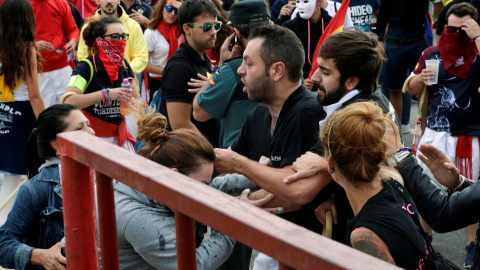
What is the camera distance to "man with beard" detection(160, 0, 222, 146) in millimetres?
4750

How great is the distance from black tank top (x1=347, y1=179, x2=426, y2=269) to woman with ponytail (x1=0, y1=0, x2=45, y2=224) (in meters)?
3.87

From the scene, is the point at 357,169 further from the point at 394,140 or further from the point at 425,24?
the point at 425,24

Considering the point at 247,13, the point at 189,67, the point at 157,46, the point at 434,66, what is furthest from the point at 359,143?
the point at 157,46

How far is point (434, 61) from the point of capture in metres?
5.17

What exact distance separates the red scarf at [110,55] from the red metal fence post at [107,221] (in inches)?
142

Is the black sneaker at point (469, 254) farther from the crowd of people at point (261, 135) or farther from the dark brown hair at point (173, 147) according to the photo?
the dark brown hair at point (173, 147)

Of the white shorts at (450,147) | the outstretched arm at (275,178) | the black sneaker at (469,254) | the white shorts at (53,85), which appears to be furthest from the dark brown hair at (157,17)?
the outstretched arm at (275,178)

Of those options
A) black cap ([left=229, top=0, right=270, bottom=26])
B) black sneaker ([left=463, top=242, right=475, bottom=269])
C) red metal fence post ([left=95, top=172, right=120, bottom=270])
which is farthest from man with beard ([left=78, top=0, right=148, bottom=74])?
red metal fence post ([left=95, top=172, right=120, bottom=270])

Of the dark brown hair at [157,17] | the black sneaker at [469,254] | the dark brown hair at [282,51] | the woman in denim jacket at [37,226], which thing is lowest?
the black sneaker at [469,254]

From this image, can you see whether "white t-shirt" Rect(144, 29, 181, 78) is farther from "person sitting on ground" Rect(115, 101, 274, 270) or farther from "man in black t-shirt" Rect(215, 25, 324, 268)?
"person sitting on ground" Rect(115, 101, 274, 270)

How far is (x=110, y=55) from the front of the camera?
17.2ft

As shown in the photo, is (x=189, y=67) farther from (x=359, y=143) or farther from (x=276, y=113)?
(x=359, y=143)

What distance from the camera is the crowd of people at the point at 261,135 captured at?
7.61 ft

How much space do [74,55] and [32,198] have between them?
16.6 ft
